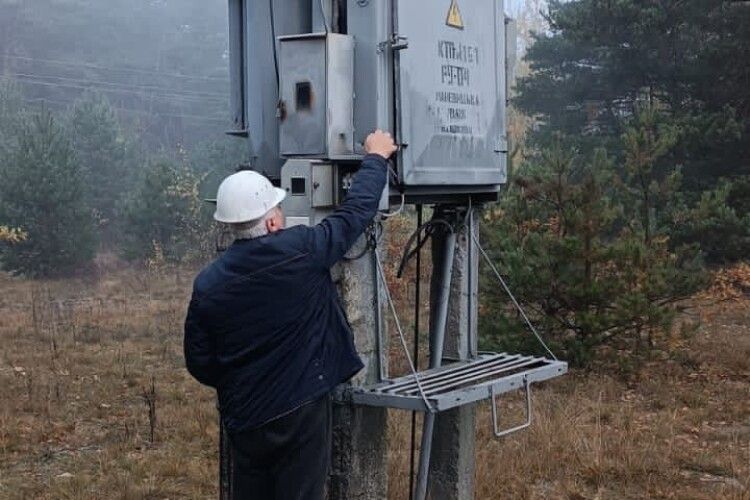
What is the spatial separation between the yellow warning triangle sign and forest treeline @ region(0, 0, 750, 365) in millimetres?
5087

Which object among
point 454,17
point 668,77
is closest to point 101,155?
point 668,77

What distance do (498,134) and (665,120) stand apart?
36.5ft

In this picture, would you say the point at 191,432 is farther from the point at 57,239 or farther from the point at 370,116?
the point at 57,239

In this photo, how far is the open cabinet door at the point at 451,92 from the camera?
3852 mm

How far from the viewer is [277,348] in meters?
3.32

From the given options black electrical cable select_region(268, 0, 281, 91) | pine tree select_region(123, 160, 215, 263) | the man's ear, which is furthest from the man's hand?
pine tree select_region(123, 160, 215, 263)

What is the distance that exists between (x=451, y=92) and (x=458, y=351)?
1.39 metres

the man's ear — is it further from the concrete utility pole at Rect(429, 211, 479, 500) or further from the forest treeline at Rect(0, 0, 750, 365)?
the forest treeline at Rect(0, 0, 750, 365)

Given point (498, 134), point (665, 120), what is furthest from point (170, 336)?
point (498, 134)

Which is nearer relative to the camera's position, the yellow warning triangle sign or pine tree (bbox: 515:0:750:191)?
the yellow warning triangle sign

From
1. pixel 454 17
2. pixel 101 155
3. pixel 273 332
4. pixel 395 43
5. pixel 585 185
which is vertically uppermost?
pixel 101 155

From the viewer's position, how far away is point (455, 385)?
3766 millimetres

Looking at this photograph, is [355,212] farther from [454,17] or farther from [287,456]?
[454,17]

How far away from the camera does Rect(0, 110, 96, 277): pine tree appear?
23172 millimetres
